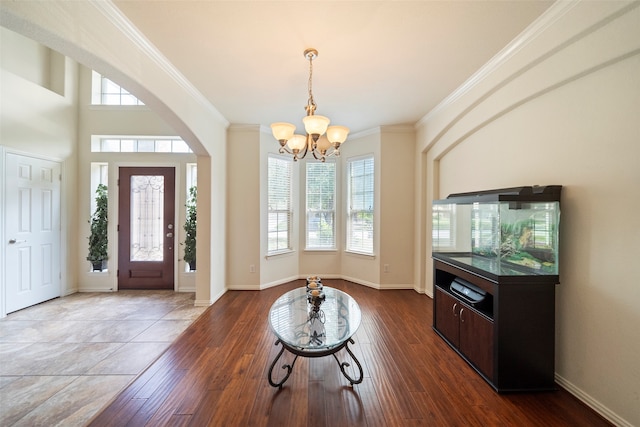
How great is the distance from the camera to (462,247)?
2744 mm

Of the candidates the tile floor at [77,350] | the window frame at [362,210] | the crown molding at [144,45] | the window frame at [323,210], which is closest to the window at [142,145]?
the crown molding at [144,45]

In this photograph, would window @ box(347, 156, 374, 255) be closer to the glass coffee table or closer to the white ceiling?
the white ceiling

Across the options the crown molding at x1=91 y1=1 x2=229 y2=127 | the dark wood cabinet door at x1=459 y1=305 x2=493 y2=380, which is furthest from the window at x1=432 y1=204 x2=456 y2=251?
the crown molding at x1=91 y1=1 x2=229 y2=127

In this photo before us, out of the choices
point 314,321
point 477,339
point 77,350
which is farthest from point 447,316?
point 77,350

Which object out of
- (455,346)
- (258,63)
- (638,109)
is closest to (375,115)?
(258,63)

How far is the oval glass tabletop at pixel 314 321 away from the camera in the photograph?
184 centimetres

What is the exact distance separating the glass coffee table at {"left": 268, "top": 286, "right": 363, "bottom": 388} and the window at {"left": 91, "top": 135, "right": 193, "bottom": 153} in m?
3.60

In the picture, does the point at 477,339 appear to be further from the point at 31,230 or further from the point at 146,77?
the point at 31,230

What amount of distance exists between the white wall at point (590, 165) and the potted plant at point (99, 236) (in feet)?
19.8

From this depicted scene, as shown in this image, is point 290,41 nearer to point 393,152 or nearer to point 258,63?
point 258,63

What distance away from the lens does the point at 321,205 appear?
4.97m

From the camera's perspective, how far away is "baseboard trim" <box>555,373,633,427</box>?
63.0 inches

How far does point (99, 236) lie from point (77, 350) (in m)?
2.52

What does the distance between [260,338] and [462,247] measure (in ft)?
8.05
